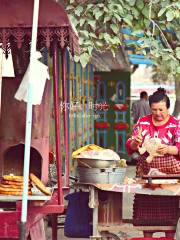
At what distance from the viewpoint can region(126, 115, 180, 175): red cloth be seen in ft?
20.8

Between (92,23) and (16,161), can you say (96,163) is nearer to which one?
(16,161)

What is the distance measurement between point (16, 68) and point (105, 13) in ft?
5.36

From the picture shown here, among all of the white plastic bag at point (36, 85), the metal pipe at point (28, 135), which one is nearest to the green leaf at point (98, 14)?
the white plastic bag at point (36, 85)

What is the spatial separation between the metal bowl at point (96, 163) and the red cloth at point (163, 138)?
0.43 meters

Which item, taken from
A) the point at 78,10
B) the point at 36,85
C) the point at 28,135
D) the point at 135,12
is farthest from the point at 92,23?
the point at 28,135

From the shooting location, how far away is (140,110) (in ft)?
54.6

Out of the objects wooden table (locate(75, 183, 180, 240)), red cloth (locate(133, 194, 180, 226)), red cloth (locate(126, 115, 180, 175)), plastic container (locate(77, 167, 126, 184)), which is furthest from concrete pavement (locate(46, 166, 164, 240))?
red cloth (locate(126, 115, 180, 175))

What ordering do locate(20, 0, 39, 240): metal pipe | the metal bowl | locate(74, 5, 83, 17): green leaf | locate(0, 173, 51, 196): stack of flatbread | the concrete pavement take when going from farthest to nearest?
locate(74, 5, 83, 17): green leaf, the concrete pavement, the metal bowl, locate(0, 173, 51, 196): stack of flatbread, locate(20, 0, 39, 240): metal pipe

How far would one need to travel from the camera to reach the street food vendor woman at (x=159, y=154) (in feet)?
20.8

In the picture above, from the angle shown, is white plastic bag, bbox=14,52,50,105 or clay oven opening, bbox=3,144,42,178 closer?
white plastic bag, bbox=14,52,50,105

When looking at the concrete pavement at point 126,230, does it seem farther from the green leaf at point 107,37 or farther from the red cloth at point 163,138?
the green leaf at point 107,37

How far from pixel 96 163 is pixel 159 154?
1.93 feet

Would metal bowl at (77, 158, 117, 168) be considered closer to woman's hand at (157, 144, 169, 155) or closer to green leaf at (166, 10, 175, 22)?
woman's hand at (157, 144, 169, 155)

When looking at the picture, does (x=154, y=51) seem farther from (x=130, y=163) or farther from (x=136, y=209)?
(x=130, y=163)
